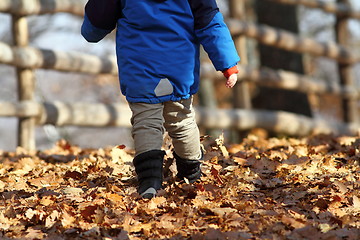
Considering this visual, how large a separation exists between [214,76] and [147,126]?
164 inches

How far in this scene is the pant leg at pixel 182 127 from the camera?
3.27 m

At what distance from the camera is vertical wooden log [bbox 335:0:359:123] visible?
30.7 ft

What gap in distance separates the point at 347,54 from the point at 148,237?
23.4 ft

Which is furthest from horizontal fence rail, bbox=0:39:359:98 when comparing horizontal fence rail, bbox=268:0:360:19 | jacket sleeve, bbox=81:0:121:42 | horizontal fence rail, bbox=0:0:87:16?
jacket sleeve, bbox=81:0:121:42

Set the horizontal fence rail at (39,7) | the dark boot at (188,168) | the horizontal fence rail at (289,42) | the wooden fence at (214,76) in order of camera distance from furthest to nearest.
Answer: the horizontal fence rail at (289,42)
the wooden fence at (214,76)
the horizontal fence rail at (39,7)
the dark boot at (188,168)

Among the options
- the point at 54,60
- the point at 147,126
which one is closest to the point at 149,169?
the point at 147,126

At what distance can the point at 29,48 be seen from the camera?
565 cm

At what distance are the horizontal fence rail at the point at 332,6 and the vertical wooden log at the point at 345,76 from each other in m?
0.13

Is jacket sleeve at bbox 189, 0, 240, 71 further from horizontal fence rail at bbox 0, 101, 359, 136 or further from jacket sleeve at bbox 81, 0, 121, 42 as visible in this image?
horizontal fence rail at bbox 0, 101, 359, 136

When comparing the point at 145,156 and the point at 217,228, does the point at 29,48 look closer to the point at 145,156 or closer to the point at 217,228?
the point at 145,156

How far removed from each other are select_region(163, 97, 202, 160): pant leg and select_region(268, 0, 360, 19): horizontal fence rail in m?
4.97

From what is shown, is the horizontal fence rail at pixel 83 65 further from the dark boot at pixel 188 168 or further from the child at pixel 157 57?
the dark boot at pixel 188 168

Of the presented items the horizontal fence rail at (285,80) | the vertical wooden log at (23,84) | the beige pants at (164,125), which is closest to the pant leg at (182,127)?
the beige pants at (164,125)

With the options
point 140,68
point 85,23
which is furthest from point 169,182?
point 85,23
